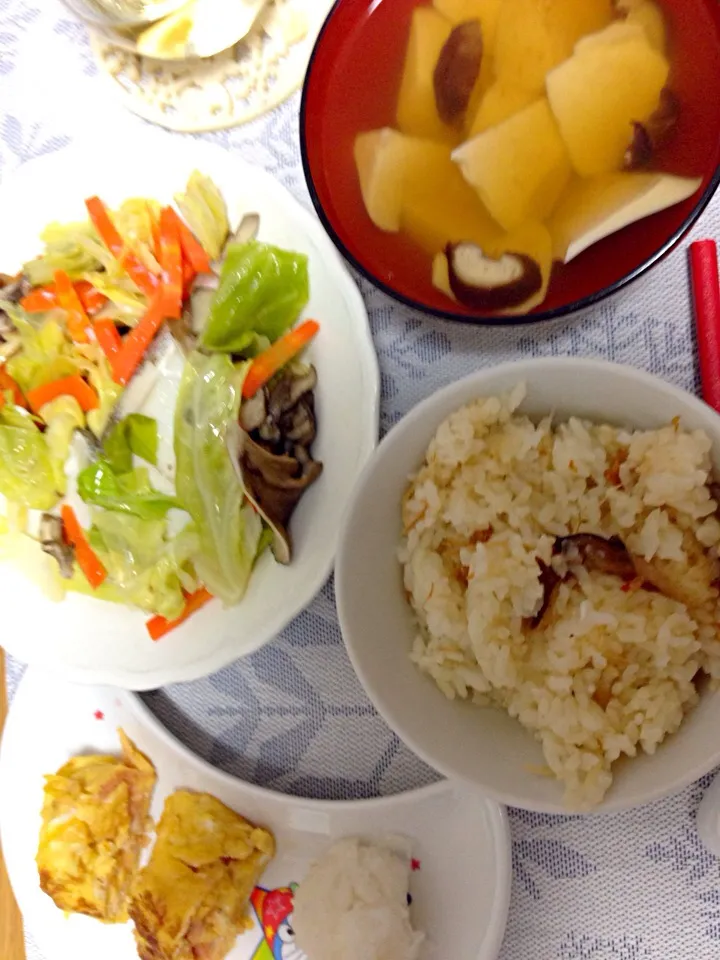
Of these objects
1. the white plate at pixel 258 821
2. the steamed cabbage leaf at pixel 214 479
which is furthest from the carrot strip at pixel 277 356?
the white plate at pixel 258 821

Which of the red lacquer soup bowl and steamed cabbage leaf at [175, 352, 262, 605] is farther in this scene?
steamed cabbage leaf at [175, 352, 262, 605]

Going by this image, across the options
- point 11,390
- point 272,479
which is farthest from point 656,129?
point 11,390

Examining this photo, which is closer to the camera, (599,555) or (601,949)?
(599,555)

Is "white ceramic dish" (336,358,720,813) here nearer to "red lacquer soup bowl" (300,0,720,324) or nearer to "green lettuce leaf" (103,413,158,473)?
"red lacquer soup bowl" (300,0,720,324)

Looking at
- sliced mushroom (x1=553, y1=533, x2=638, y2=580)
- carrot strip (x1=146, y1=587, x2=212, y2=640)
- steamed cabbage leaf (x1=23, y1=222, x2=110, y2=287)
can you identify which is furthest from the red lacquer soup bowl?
carrot strip (x1=146, y1=587, x2=212, y2=640)

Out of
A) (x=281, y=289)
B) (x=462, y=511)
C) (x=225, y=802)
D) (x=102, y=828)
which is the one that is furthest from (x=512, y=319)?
(x=102, y=828)

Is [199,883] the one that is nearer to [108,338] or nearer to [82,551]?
[82,551]

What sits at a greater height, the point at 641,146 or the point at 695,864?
the point at 641,146
